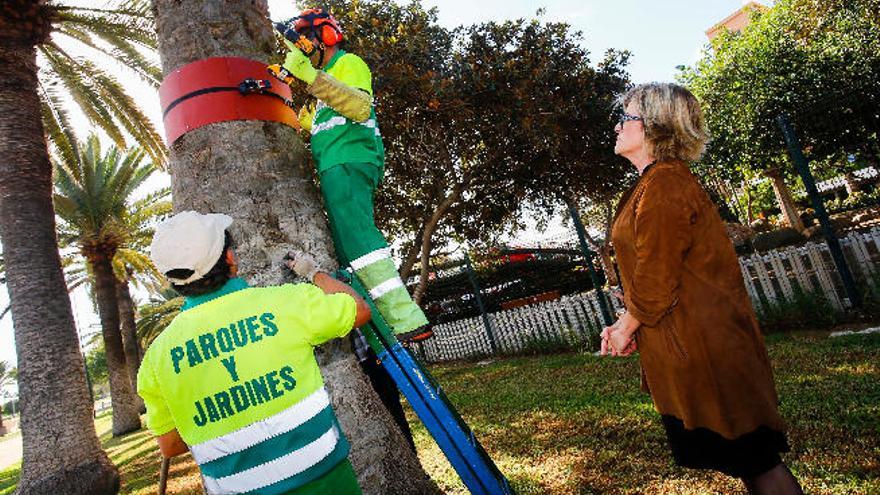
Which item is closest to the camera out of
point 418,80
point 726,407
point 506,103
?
point 726,407

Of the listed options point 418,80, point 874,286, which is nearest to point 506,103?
point 418,80

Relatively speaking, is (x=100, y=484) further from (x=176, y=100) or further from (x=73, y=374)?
(x=176, y=100)

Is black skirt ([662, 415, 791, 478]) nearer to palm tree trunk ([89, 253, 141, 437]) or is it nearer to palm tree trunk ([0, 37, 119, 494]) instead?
palm tree trunk ([0, 37, 119, 494])

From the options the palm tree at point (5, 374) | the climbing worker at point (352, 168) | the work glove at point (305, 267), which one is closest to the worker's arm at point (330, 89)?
the climbing worker at point (352, 168)

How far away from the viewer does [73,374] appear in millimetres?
6902

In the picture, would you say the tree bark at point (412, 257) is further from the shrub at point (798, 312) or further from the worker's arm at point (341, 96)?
the worker's arm at point (341, 96)

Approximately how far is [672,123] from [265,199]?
1.76 meters

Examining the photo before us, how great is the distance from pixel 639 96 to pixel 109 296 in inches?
718

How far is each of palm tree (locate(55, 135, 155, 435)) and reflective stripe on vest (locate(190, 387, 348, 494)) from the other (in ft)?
57.1

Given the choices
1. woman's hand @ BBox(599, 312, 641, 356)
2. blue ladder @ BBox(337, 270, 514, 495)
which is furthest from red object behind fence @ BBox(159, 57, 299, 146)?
woman's hand @ BBox(599, 312, 641, 356)

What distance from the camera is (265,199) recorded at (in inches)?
88.0

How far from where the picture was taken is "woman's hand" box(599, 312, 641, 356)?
1950 mm

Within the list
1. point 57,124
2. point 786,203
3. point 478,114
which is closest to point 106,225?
point 57,124

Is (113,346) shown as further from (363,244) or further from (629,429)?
(363,244)
